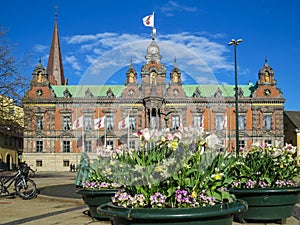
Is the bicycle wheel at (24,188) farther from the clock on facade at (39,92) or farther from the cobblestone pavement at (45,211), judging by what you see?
the clock on facade at (39,92)

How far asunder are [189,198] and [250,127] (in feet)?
177

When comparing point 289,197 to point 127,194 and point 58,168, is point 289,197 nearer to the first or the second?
point 127,194

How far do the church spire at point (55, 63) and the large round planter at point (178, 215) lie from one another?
210 ft

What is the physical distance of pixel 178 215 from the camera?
4.65 m

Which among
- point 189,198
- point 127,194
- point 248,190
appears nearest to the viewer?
point 189,198

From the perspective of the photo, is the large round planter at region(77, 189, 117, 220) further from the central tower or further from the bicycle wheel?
the bicycle wheel

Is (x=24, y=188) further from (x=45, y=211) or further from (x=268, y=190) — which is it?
(x=268, y=190)

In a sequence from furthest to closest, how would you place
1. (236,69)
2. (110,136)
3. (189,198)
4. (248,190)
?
(110,136) < (236,69) < (248,190) < (189,198)

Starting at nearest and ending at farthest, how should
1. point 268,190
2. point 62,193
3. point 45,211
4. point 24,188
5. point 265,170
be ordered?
1. point 268,190
2. point 265,170
3. point 45,211
4. point 24,188
5. point 62,193

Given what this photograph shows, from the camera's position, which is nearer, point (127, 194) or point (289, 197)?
point (127, 194)

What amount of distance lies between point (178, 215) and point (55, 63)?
219 ft

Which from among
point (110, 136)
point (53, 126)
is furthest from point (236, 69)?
point (53, 126)

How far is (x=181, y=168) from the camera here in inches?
203

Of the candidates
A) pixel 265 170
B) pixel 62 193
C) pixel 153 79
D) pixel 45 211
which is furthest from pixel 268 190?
pixel 153 79
